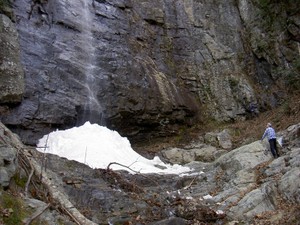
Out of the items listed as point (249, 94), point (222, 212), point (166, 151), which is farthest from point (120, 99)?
point (222, 212)

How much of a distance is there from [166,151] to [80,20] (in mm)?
7254

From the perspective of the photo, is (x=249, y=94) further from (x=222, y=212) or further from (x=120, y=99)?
(x=222, y=212)

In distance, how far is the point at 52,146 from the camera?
13.7 metres

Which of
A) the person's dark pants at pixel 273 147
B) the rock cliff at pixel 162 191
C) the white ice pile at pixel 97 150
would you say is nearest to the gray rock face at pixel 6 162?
the rock cliff at pixel 162 191

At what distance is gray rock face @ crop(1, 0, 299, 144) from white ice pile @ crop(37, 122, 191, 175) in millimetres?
702

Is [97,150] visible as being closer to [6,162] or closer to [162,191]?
[162,191]

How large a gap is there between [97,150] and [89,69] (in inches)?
179

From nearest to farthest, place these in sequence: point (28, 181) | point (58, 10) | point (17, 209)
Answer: point (17, 209) → point (28, 181) → point (58, 10)

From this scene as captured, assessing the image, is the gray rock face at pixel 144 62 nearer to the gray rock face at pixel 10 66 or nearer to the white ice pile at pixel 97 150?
the gray rock face at pixel 10 66

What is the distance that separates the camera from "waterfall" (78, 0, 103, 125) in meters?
16.0

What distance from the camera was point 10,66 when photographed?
14.4m

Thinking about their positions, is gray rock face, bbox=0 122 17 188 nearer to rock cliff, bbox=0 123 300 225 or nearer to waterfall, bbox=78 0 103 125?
rock cliff, bbox=0 123 300 225

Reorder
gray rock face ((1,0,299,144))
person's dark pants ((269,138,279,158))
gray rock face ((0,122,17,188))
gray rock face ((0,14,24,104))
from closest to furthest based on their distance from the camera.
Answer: gray rock face ((0,122,17,188)) → person's dark pants ((269,138,279,158)) → gray rock face ((0,14,24,104)) → gray rock face ((1,0,299,144))

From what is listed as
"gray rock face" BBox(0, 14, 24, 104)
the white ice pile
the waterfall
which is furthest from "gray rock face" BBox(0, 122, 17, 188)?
the waterfall
